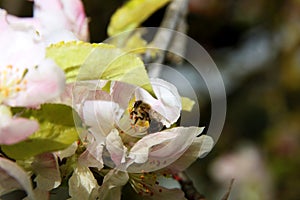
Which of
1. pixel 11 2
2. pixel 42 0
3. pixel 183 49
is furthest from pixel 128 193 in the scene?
pixel 11 2

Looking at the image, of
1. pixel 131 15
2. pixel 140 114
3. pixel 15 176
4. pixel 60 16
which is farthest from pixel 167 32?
pixel 15 176

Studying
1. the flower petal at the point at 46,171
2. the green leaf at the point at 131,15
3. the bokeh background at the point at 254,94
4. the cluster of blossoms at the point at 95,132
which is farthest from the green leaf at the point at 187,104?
the bokeh background at the point at 254,94

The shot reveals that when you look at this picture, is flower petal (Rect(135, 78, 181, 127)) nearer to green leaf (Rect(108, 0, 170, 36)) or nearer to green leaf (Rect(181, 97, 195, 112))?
green leaf (Rect(181, 97, 195, 112))

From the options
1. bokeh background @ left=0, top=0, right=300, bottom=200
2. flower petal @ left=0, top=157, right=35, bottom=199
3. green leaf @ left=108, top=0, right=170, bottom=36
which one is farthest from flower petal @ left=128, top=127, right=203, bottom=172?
bokeh background @ left=0, top=0, right=300, bottom=200

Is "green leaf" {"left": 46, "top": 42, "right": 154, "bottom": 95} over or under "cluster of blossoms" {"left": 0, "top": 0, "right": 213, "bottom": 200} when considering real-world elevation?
over

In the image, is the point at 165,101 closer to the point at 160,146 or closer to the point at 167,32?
the point at 160,146

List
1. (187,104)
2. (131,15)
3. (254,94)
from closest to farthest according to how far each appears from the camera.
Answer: (187,104) < (131,15) < (254,94)
